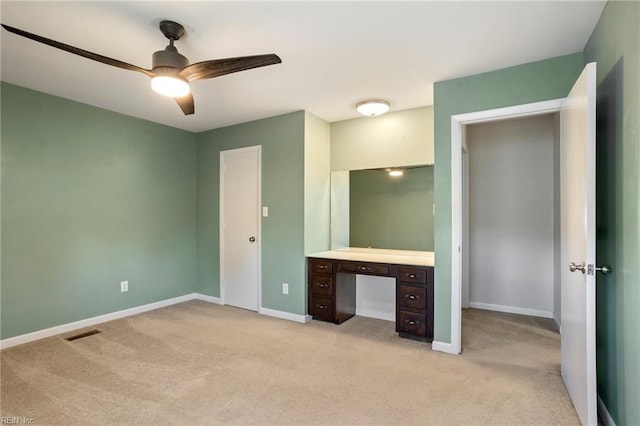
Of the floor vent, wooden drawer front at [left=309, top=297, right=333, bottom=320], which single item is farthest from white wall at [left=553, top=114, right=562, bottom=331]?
the floor vent

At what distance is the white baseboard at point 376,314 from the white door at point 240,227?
4.20 feet

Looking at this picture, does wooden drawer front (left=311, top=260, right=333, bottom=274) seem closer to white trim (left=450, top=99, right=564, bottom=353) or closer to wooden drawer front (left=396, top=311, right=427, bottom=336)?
wooden drawer front (left=396, top=311, right=427, bottom=336)

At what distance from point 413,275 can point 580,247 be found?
1456 millimetres

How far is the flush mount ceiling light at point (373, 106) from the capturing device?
3334mm

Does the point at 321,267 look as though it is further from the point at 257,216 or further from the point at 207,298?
the point at 207,298

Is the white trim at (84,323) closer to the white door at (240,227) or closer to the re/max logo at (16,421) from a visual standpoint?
the white door at (240,227)

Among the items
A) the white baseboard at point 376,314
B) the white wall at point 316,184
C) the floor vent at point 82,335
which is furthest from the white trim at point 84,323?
the white baseboard at point 376,314

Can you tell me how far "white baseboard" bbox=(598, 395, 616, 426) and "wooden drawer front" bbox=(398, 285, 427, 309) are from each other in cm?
132

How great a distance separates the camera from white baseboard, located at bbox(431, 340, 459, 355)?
2852mm

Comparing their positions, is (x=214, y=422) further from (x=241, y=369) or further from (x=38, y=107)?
(x=38, y=107)

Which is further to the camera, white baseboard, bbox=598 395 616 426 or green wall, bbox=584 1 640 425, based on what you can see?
white baseboard, bbox=598 395 616 426

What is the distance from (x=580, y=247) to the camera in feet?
6.15

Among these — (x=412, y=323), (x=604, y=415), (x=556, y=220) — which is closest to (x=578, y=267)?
(x=604, y=415)

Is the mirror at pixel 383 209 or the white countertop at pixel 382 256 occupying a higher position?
the mirror at pixel 383 209
